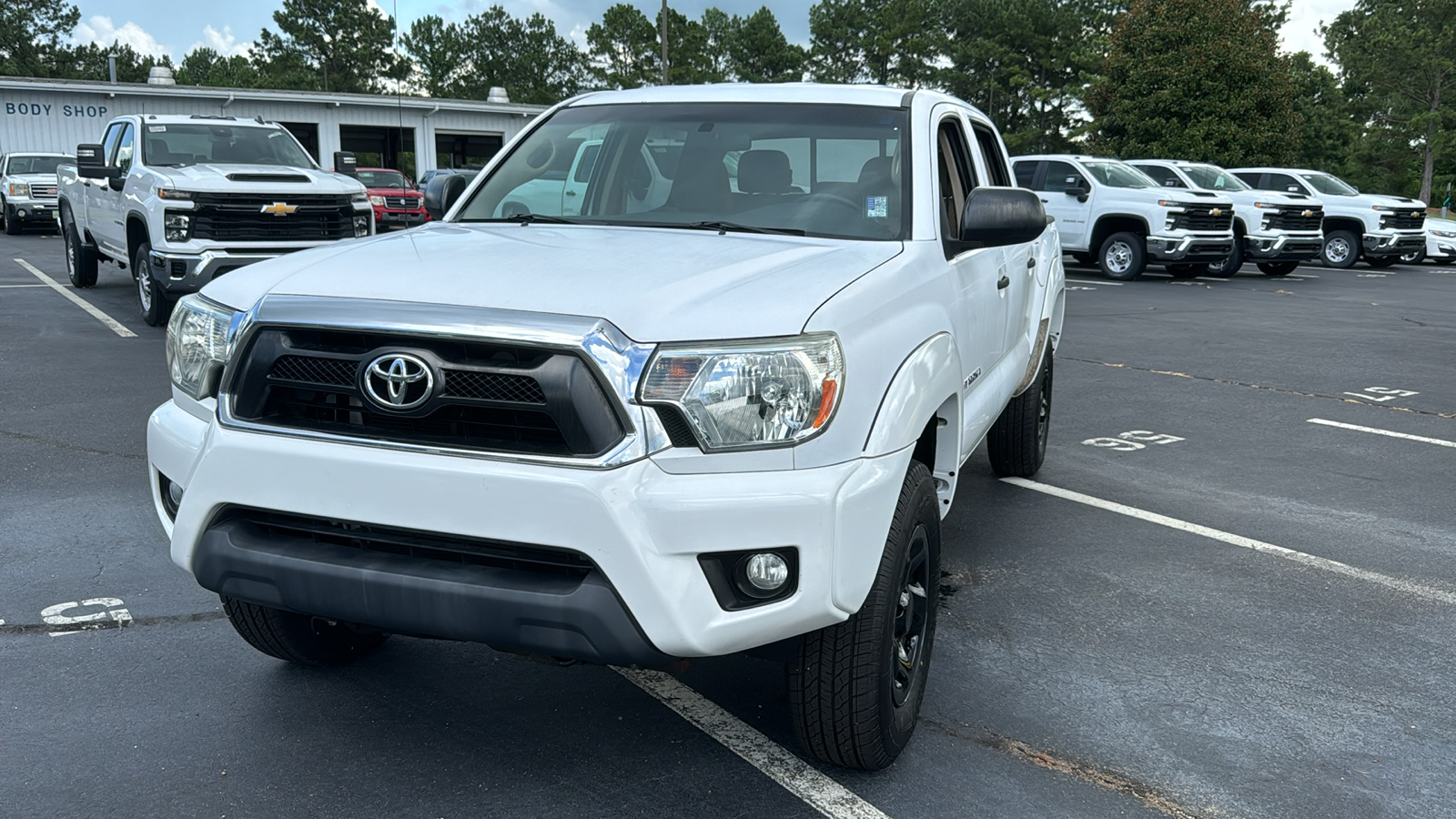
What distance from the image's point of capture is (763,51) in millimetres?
89062

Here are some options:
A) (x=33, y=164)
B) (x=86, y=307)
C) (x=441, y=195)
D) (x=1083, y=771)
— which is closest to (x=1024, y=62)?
(x=33, y=164)

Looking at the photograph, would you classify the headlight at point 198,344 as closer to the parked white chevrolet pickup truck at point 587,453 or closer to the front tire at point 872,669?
the parked white chevrolet pickup truck at point 587,453

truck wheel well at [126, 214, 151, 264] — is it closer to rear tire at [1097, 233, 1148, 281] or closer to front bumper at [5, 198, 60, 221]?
rear tire at [1097, 233, 1148, 281]

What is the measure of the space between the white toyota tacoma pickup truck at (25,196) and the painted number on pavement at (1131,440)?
24498 mm

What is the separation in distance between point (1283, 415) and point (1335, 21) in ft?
234

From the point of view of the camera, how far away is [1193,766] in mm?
3244

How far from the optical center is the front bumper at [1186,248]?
19.0 m

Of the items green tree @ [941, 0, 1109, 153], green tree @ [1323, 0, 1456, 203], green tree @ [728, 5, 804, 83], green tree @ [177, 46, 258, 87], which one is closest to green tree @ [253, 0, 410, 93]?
green tree @ [177, 46, 258, 87]

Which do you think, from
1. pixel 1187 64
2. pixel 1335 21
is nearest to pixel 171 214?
pixel 1187 64

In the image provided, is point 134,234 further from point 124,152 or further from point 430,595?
point 430,595

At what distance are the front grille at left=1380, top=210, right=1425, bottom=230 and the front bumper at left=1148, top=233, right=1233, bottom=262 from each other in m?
6.05

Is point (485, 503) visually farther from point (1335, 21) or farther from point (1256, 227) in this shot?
point (1335, 21)

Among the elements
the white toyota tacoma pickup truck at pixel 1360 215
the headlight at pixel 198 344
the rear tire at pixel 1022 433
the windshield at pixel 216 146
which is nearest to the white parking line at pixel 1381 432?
the rear tire at pixel 1022 433

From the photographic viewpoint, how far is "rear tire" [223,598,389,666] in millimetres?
3521
